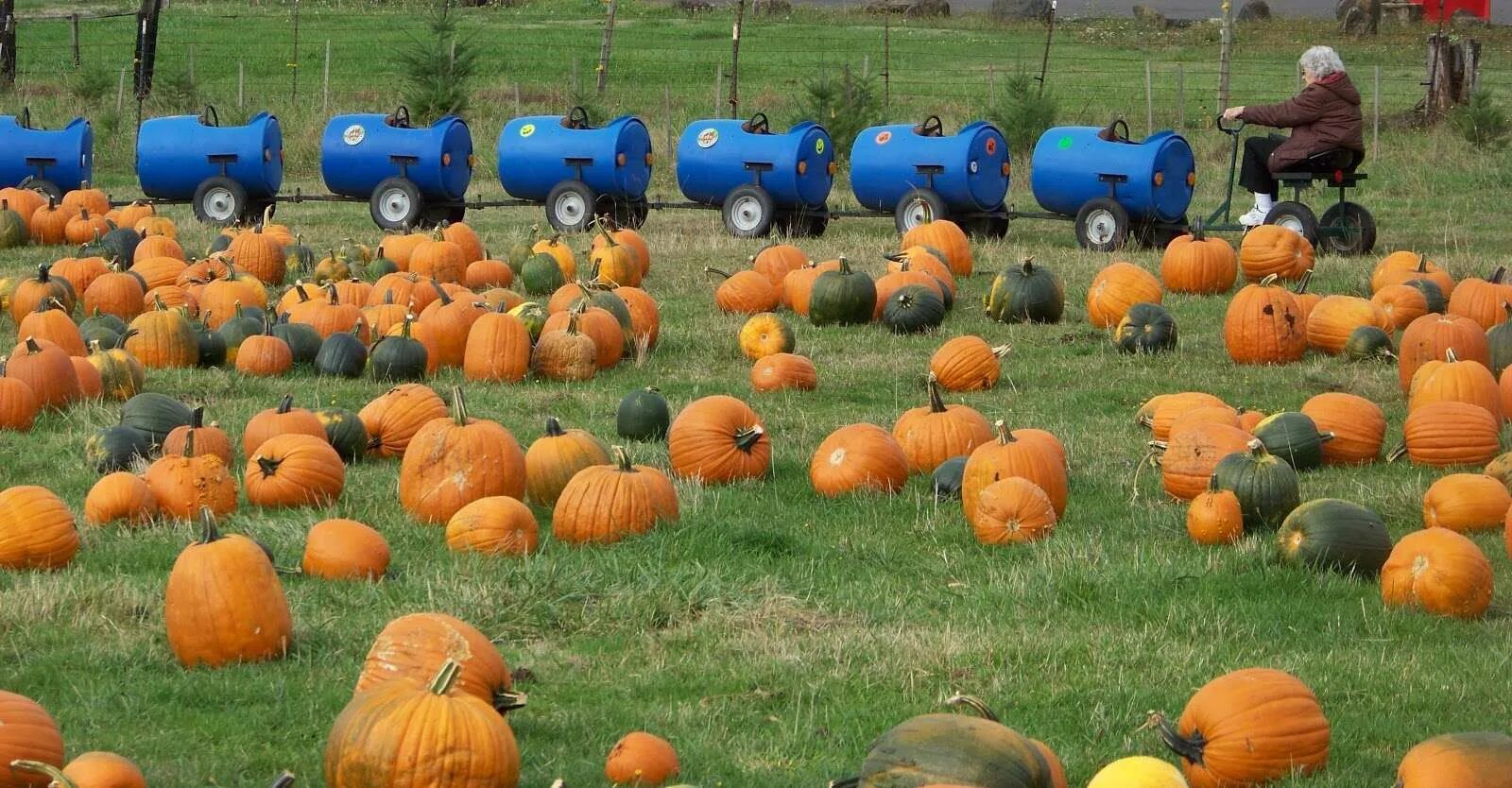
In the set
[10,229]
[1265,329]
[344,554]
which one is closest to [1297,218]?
[1265,329]

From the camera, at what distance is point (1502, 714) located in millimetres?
4684

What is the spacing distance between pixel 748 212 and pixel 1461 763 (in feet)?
42.5

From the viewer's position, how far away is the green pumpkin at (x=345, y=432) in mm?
7465

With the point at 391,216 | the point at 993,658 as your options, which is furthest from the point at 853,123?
the point at 993,658

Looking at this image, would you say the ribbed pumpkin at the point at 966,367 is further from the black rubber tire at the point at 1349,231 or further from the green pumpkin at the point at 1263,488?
the black rubber tire at the point at 1349,231

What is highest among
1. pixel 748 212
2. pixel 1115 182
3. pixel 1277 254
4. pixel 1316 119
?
pixel 1316 119

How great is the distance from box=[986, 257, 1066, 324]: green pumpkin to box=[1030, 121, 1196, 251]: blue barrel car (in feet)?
12.7

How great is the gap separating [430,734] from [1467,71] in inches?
969

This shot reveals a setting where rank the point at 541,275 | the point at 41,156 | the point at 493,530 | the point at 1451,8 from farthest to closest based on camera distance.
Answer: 1. the point at 1451,8
2. the point at 41,156
3. the point at 541,275
4. the point at 493,530

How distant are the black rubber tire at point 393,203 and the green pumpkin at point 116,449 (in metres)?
9.41

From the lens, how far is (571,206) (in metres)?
16.6

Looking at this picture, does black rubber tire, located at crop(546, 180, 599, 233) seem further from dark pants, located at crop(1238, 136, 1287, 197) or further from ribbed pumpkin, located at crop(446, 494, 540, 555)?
ribbed pumpkin, located at crop(446, 494, 540, 555)

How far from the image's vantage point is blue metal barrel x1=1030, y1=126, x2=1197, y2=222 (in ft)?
49.7

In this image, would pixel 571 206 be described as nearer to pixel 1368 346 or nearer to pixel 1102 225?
pixel 1102 225
